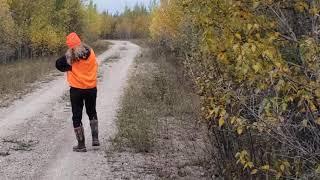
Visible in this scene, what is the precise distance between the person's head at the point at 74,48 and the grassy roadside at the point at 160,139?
1.74 m

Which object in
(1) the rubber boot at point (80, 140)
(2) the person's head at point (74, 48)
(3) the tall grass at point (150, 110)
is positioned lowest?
(3) the tall grass at point (150, 110)

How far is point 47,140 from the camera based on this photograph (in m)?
10.2

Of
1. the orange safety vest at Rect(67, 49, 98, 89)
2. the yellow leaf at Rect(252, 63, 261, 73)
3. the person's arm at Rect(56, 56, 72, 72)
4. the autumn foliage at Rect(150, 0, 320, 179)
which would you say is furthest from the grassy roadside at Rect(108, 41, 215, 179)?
the yellow leaf at Rect(252, 63, 261, 73)

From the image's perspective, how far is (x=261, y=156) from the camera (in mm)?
5949

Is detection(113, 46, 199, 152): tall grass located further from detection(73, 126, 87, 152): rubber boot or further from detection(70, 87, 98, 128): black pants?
detection(70, 87, 98, 128): black pants

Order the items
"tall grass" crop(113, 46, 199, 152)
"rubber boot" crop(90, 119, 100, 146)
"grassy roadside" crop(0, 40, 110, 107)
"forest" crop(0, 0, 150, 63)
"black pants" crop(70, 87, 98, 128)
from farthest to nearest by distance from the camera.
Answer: "forest" crop(0, 0, 150, 63) < "grassy roadside" crop(0, 40, 110, 107) < "tall grass" crop(113, 46, 199, 152) < "rubber boot" crop(90, 119, 100, 146) < "black pants" crop(70, 87, 98, 128)

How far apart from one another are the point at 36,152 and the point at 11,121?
137 inches

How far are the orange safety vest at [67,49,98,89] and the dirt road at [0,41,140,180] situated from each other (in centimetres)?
118

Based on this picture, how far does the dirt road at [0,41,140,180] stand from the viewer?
7.96m

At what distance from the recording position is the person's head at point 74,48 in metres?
8.75

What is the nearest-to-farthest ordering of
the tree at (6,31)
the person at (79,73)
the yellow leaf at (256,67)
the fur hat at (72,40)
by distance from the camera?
1. the yellow leaf at (256,67)
2. the fur hat at (72,40)
3. the person at (79,73)
4. the tree at (6,31)

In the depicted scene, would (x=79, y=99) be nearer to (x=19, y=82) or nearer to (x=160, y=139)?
(x=160, y=139)

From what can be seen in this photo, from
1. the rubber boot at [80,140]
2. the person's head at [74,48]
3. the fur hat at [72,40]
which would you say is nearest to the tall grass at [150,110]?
the rubber boot at [80,140]

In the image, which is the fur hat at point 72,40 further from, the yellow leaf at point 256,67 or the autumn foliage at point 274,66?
the yellow leaf at point 256,67
